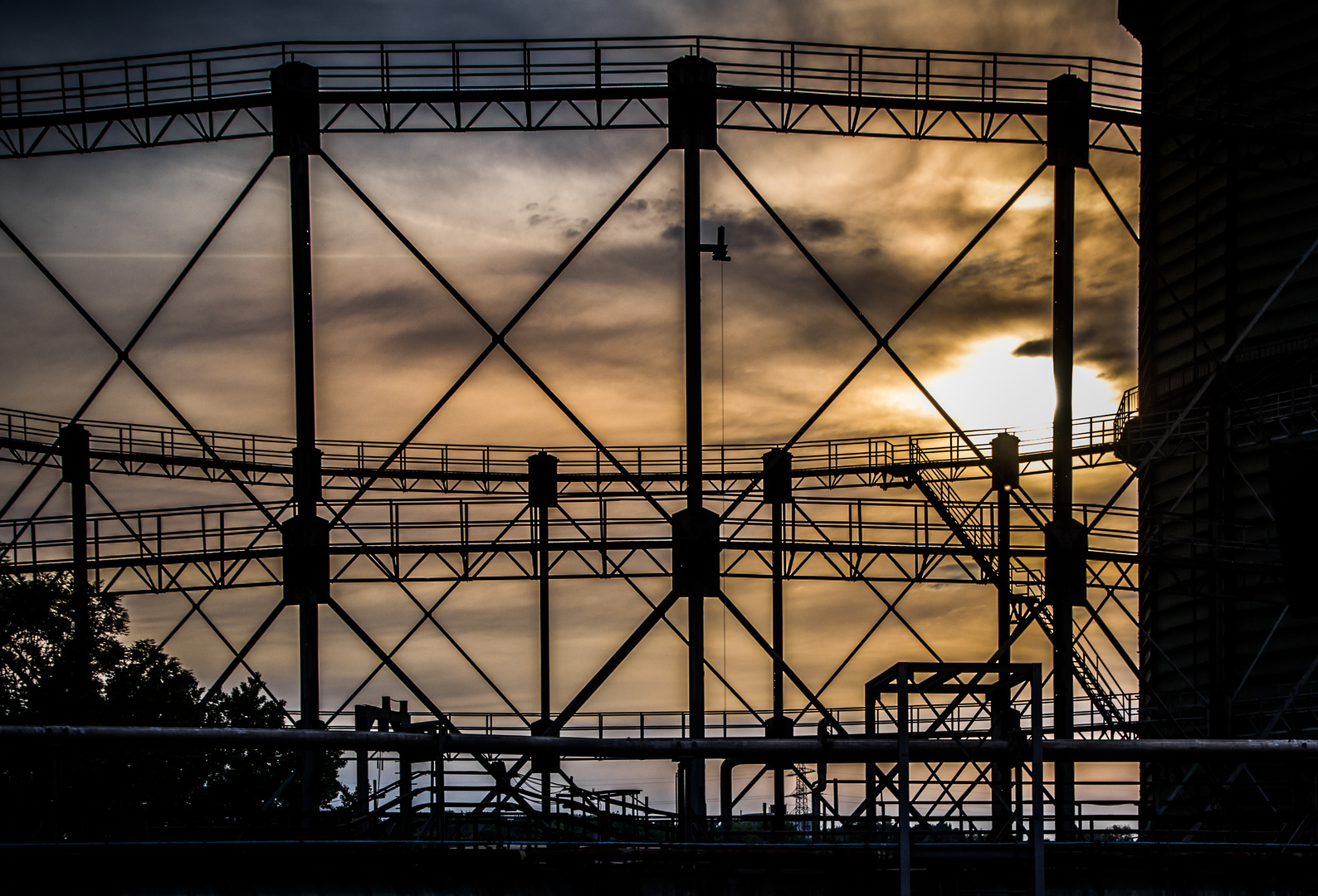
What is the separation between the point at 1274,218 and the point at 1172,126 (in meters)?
3.31

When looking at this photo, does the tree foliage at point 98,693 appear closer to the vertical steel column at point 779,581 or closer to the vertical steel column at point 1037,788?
the vertical steel column at point 779,581

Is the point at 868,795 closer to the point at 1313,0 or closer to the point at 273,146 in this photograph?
the point at 273,146

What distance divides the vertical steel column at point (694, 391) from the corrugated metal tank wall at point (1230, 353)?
7.94 metres

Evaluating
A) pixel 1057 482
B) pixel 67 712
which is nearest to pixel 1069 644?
pixel 1057 482

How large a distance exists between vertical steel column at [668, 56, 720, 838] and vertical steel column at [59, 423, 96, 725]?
14.3 meters

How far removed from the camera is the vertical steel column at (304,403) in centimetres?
2103

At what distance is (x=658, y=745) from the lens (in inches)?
562

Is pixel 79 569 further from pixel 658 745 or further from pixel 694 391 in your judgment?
pixel 658 745

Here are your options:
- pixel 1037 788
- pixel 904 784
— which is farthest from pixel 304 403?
pixel 1037 788

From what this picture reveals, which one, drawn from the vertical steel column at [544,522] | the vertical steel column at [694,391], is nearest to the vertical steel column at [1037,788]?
the vertical steel column at [694,391]

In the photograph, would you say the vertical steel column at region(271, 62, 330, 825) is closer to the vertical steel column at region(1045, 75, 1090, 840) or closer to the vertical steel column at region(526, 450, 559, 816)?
the vertical steel column at region(526, 450, 559, 816)

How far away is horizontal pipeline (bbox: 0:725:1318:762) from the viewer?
11000 millimetres

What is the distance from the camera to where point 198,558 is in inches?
1069

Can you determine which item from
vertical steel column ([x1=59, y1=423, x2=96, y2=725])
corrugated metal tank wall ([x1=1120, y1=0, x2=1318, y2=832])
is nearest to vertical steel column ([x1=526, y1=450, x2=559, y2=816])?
vertical steel column ([x1=59, y1=423, x2=96, y2=725])
